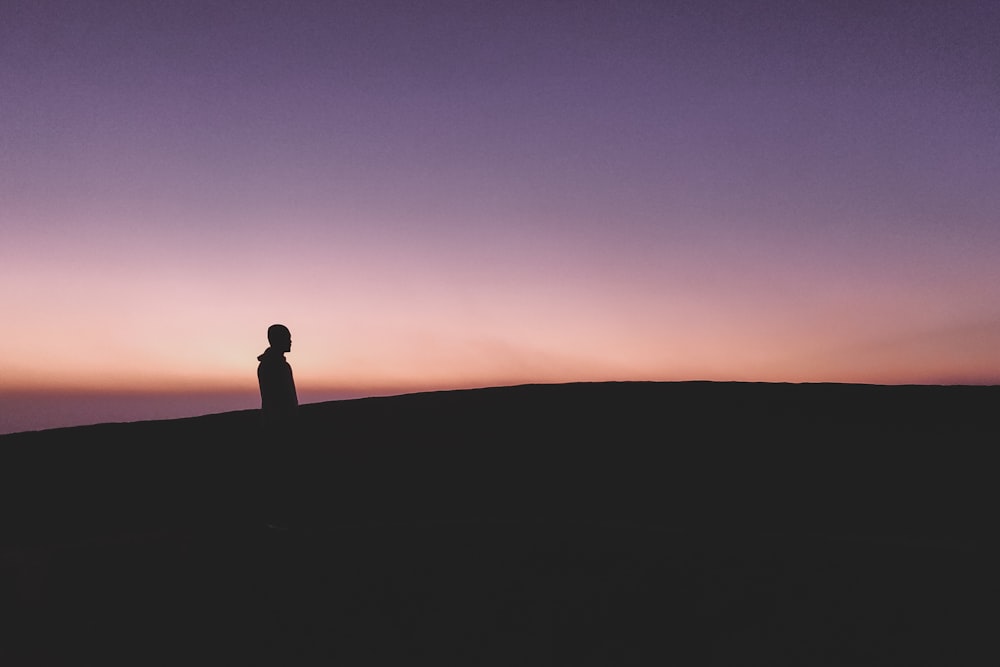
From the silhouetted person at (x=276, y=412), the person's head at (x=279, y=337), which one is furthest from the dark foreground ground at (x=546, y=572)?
the person's head at (x=279, y=337)

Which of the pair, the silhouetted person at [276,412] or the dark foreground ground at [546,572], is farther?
the silhouetted person at [276,412]

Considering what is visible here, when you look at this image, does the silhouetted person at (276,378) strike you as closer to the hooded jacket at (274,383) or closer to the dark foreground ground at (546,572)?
the hooded jacket at (274,383)

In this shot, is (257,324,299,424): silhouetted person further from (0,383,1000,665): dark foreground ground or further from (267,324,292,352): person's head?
(0,383,1000,665): dark foreground ground

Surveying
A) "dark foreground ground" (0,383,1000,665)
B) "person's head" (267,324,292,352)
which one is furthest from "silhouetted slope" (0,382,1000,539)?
"person's head" (267,324,292,352)

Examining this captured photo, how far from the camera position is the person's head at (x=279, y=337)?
15.1 feet

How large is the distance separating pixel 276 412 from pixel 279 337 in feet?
1.72

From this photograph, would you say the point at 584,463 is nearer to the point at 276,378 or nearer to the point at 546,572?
the point at 546,572

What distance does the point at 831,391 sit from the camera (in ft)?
36.8

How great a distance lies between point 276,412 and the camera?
15.3 ft

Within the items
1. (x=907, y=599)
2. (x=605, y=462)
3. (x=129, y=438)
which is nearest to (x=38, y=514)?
(x=129, y=438)

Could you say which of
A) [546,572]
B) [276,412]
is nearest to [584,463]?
[546,572]

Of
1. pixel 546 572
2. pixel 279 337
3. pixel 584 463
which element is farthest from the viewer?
pixel 584 463

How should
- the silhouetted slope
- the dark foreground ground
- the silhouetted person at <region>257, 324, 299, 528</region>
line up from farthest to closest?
1. the silhouetted slope
2. the silhouetted person at <region>257, 324, 299, 528</region>
3. the dark foreground ground

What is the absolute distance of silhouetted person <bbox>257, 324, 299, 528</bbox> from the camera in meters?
4.57
